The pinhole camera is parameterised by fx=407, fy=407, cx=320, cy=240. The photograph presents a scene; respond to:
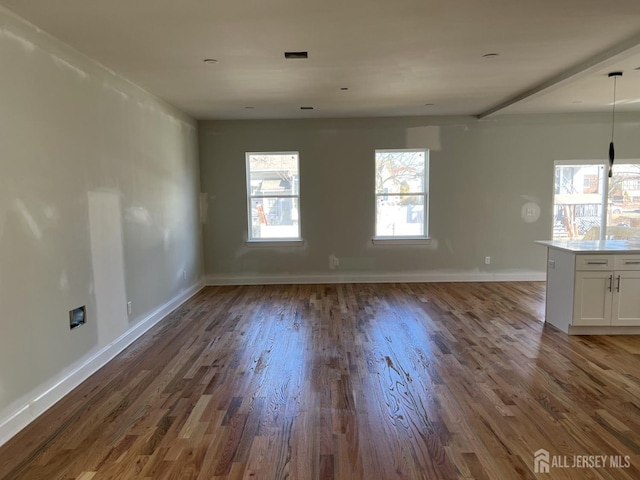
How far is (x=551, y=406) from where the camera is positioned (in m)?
2.67

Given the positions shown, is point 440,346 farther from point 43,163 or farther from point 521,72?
point 43,163

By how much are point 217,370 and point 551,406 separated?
95.8 inches

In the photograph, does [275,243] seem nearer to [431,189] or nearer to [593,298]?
[431,189]

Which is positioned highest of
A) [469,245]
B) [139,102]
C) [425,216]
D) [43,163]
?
[139,102]

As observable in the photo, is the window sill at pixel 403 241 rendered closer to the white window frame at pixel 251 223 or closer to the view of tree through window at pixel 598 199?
the white window frame at pixel 251 223

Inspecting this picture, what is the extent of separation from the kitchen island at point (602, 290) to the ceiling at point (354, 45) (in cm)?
170

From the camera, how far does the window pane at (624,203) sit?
6.34m

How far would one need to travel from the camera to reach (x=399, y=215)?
6.63m

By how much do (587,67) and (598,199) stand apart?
11.7 feet

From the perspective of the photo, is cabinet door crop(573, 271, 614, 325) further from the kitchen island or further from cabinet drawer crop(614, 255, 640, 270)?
cabinet drawer crop(614, 255, 640, 270)

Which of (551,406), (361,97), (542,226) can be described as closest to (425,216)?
(542,226)

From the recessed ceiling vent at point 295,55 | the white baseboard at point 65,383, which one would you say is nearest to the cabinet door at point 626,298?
the recessed ceiling vent at point 295,55

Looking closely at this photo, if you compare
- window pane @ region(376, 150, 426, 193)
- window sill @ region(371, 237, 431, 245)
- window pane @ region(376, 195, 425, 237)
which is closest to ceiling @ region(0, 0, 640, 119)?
window pane @ region(376, 150, 426, 193)

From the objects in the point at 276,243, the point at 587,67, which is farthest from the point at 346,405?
the point at 276,243
